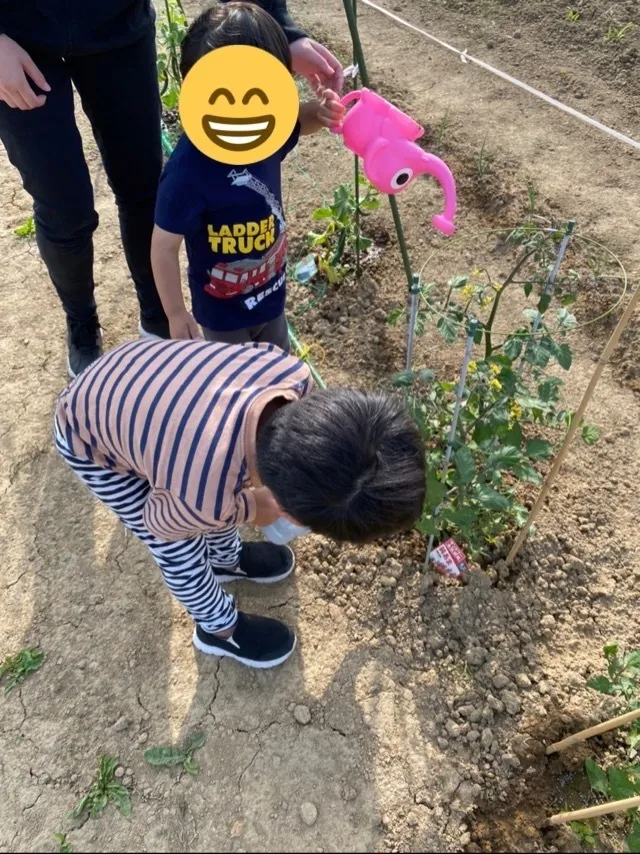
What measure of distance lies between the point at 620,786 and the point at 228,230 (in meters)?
1.55

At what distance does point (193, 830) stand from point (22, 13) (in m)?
1.90

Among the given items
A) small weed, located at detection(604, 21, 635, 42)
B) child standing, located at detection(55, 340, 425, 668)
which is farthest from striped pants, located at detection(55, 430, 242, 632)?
small weed, located at detection(604, 21, 635, 42)

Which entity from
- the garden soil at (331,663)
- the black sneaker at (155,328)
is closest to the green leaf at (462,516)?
the garden soil at (331,663)

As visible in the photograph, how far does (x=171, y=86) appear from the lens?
3.34 metres

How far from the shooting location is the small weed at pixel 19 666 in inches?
67.5

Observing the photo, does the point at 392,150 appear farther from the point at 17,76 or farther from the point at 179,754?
the point at 179,754

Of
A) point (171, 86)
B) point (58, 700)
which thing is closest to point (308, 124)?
point (58, 700)

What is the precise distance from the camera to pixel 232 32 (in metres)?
1.34

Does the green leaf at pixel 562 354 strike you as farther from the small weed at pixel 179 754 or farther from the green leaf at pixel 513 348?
the small weed at pixel 179 754

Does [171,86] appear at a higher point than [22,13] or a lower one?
lower

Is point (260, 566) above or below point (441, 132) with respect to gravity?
below

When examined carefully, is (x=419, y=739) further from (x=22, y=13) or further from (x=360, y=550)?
(x=22, y=13)

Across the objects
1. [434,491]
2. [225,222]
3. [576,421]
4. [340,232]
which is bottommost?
[434,491]

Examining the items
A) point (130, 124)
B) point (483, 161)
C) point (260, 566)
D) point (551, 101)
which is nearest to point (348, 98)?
point (130, 124)
